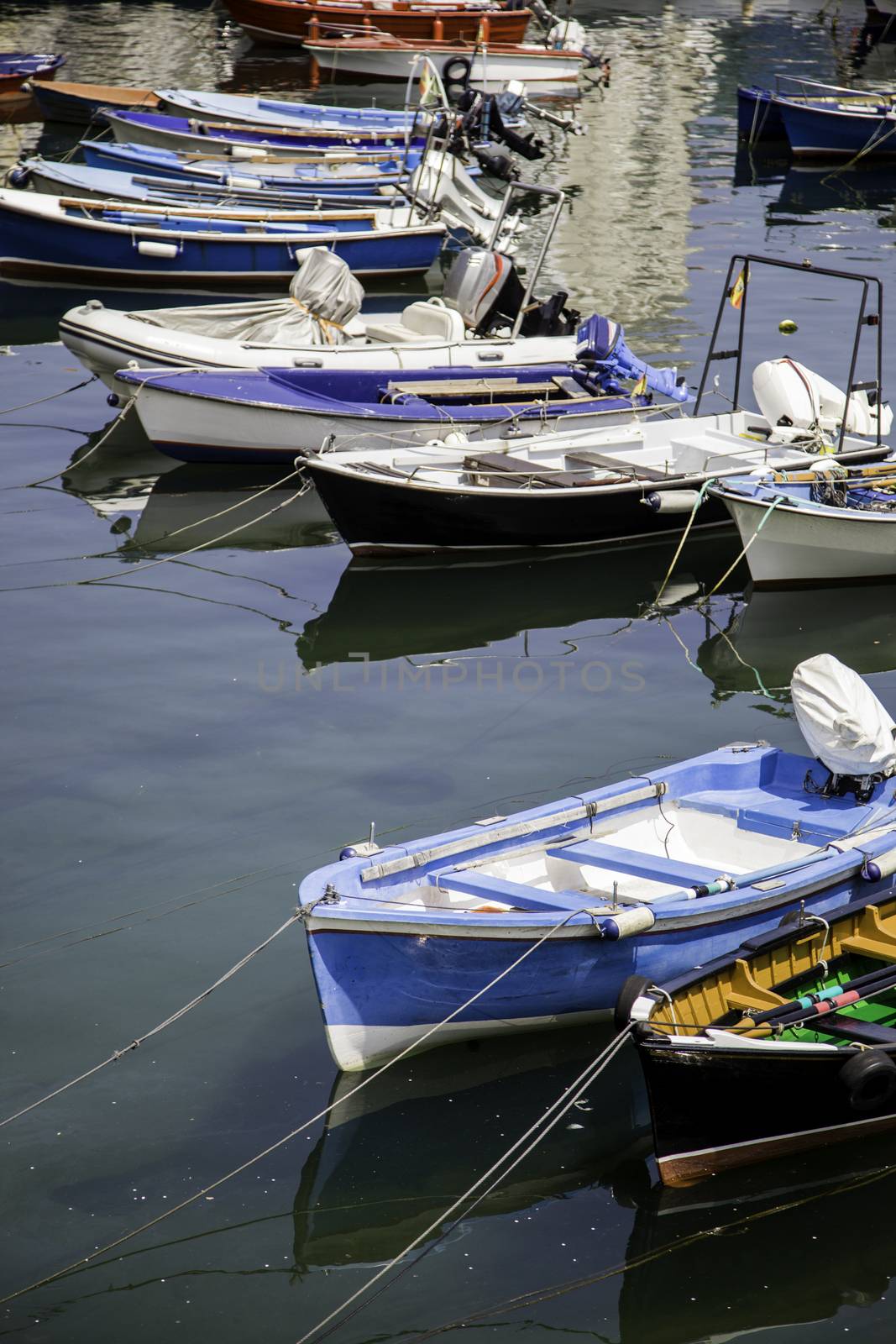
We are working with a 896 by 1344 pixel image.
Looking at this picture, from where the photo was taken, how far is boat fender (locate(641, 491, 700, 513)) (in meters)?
13.4

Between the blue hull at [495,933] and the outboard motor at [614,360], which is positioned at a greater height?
the outboard motor at [614,360]

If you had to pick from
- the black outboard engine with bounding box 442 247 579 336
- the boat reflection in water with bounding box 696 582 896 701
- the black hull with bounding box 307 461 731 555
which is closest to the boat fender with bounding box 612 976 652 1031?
the boat reflection in water with bounding box 696 582 896 701

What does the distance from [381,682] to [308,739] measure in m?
1.22

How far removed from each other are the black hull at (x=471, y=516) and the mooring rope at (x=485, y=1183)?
651 cm

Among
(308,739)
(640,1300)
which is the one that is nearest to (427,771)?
(308,739)

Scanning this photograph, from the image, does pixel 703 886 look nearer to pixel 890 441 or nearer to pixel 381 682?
pixel 381 682

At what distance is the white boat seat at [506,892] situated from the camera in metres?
7.48

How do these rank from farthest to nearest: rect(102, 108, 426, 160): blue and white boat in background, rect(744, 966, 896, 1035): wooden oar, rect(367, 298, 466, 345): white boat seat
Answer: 1. rect(102, 108, 426, 160): blue and white boat in background
2. rect(367, 298, 466, 345): white boat seat
3. rect(744, 966, 896, 1035): wooden oar

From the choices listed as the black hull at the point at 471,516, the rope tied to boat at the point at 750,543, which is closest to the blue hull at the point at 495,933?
the rope tied to boat at the point at 750,543

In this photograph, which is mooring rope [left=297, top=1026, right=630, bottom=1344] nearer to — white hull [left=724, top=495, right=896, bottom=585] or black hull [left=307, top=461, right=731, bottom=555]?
white hull [left=724, top=495, right=896, bottom=585]

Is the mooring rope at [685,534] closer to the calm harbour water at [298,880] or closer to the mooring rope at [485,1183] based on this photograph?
the calm harbour water at [298,880]

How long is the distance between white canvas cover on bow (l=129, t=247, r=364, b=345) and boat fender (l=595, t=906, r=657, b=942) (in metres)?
10.4

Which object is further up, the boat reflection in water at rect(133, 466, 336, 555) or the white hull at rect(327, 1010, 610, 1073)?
the white hull at rect(327, 1010, 610, 1073)

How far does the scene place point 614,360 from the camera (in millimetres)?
16109
